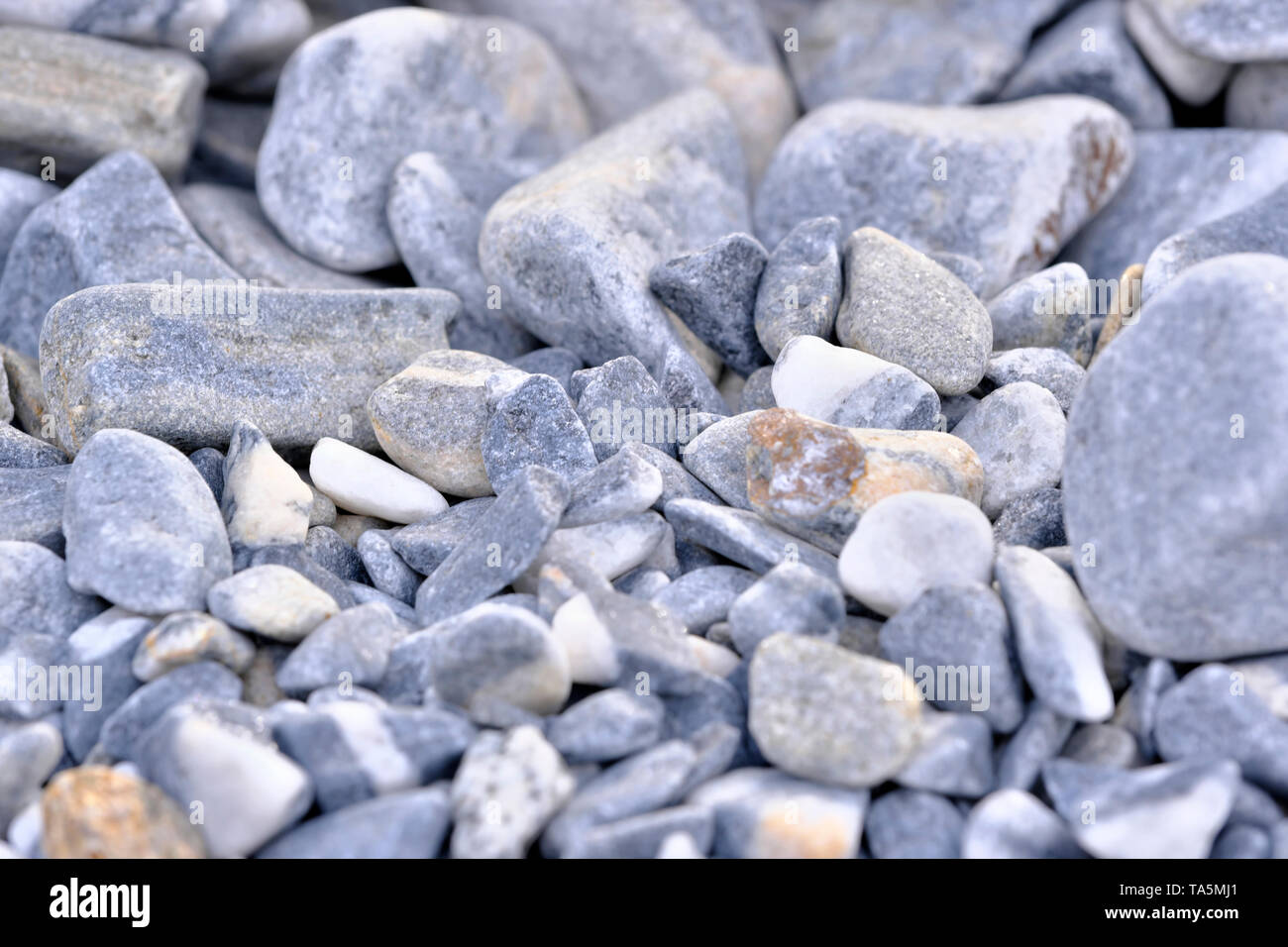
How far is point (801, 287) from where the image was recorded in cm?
245

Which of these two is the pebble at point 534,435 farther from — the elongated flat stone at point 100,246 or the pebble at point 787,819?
the elongated flat stone at point 100,246

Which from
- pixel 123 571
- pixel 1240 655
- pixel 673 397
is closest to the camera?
pixel 1240 655

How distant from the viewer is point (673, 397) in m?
2.42

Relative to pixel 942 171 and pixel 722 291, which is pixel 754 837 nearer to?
pixel 722 291

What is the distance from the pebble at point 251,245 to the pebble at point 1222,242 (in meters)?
1.92

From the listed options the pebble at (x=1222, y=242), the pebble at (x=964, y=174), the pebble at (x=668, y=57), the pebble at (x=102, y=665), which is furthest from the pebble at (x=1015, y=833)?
the pebble at (x=668, y=57)

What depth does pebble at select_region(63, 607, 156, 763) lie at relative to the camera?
1719 millimetres

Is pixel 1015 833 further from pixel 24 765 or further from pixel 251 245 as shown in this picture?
pixel 251 245

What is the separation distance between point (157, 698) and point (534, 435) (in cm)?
81

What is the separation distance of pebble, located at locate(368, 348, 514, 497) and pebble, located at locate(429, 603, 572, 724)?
2.01 feet

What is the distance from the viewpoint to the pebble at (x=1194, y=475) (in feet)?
5.03

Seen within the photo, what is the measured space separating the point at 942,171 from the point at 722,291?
2.71 feet

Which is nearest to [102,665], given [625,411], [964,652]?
[625,411]
